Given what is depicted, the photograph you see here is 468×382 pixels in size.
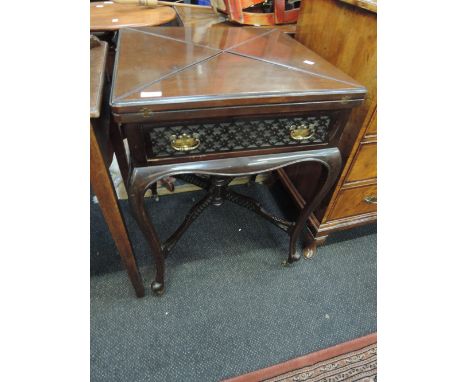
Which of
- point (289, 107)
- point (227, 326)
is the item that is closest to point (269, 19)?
point (289, 107)

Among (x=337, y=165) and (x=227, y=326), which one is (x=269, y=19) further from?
(x=227, y=326)

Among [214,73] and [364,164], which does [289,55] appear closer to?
[214,73]

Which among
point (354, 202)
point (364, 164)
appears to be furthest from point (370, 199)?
point (364, 164)

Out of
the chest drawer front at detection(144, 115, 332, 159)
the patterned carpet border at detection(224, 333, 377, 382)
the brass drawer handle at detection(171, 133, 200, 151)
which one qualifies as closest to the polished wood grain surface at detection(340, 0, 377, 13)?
the chest drawer front at detection(144, 115, 332, 159)

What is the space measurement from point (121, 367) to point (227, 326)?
33 cm

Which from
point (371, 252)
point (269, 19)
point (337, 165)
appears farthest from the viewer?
point (371, 252)

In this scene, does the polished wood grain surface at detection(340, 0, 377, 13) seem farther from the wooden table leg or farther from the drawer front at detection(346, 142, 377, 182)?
the wooden table leg

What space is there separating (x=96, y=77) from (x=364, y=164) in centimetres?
77

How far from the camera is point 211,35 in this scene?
875mm

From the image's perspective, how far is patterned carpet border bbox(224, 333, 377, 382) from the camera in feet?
2.76

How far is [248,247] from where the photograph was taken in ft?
3.90

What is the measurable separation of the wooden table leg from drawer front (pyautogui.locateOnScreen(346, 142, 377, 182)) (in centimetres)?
69

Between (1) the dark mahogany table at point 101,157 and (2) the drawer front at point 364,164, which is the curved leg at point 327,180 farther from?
A: (1) the dark mahogany table at point 101,157

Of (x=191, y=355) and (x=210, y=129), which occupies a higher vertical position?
(x=210, y=129)
